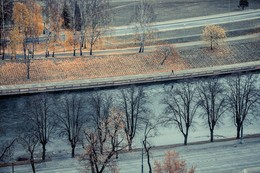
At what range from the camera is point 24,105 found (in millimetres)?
96625

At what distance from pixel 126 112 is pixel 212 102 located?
36.8ft

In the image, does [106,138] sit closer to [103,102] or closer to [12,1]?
[103,102]

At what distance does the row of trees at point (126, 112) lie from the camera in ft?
268

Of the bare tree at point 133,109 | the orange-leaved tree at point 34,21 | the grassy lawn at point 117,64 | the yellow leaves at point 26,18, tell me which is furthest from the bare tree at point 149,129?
the yellow leaves at point 26,18

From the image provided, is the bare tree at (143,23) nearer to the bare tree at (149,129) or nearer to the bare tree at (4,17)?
the bare tree at (4,17)

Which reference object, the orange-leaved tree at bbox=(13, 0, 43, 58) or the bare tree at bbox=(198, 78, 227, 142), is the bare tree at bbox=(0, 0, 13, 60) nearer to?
the orange-leaved tree at bbox=(13, 0, 43, 58)

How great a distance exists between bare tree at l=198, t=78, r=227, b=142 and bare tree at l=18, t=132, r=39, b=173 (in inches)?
857

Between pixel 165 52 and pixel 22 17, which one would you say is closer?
pixel 22 17

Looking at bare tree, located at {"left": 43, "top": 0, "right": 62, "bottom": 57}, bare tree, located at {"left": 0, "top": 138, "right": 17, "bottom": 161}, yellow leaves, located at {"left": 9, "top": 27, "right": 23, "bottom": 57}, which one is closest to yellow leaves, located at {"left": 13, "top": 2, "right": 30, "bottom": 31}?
yellow leaves, located at {"left": 9, "top": 27, "right": 23, "bottom": 57}

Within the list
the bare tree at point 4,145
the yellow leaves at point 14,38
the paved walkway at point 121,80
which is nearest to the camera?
the bare tree at point 4,145

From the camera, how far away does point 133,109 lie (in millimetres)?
87188

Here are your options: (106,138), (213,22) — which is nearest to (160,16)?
(213,22)

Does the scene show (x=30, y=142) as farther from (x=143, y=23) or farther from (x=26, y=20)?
(x=143, y=23)

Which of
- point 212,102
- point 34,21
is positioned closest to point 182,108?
point 212,102
